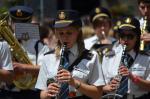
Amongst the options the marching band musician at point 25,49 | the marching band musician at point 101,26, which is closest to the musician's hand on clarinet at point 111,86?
the marching band musician at point 25,49

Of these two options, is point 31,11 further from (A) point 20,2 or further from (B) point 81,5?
(B) point 81,5

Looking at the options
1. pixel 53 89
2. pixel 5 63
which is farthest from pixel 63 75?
pixel 5 63

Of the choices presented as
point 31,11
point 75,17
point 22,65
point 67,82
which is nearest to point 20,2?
point 31,11

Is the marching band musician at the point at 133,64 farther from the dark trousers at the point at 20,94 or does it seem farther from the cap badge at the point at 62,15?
the dark trousers at the point at 20,94

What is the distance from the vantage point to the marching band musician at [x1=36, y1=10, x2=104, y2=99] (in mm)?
6258

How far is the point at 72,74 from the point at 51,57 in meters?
0.30

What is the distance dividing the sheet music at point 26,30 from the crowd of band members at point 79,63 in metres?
0.09

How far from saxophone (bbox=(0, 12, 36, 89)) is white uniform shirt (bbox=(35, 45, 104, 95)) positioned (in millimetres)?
678

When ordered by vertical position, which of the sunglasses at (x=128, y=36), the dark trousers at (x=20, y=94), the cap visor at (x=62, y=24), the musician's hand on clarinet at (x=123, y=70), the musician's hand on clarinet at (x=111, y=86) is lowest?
the dark trousers at (x=20, y=94)

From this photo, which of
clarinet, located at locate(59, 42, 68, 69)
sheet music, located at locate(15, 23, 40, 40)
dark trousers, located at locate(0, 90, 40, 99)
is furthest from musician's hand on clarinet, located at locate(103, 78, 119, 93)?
sheet music, located at locate(15, 23, 40, 40)

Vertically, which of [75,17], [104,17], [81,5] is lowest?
[81,5]

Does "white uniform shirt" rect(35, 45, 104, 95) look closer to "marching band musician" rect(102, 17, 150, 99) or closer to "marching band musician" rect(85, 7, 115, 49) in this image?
"marching band musician" rect(102, 17, 150, 99)

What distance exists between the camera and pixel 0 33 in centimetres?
689

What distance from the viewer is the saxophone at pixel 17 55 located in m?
6.93
